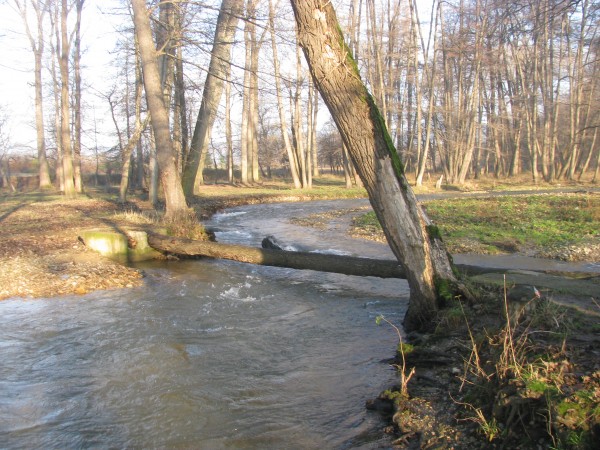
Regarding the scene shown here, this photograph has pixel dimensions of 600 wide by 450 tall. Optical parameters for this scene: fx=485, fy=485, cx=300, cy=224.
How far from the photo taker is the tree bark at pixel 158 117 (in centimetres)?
1343

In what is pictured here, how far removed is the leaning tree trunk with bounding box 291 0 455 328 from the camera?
561cm

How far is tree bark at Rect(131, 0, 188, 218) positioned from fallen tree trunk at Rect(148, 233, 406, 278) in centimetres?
187

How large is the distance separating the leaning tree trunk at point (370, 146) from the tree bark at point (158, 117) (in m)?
8.50

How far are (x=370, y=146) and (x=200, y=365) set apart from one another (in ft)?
10.8

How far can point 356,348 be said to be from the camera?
20.3 feet

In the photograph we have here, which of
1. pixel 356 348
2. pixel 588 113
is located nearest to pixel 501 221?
pixel 356 348

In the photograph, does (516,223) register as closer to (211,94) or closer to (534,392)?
(534,392)

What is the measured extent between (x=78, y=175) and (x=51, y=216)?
13309 millimetres

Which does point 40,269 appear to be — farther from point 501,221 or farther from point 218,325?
point 501,221

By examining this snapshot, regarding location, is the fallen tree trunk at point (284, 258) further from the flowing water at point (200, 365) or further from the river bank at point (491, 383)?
the river bank at point (491, 383)

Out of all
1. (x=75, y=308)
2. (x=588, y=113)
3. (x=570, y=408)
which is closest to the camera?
(x=570, y=408)

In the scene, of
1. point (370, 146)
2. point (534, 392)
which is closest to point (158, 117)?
point (370, 146)

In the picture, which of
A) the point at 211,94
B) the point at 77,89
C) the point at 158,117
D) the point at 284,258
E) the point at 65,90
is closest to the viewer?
the point at 284,258

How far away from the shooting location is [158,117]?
1373cm
